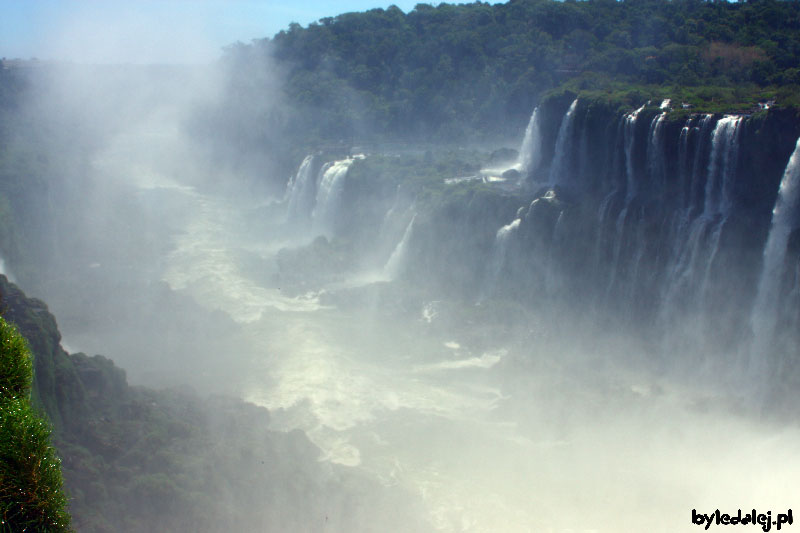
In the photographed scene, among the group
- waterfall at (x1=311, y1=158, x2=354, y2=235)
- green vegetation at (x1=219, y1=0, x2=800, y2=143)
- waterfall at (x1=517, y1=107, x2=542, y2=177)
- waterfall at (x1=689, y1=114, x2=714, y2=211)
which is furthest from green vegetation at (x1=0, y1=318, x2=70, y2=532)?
waterfall at (x1=311, y1=158, x2=354, y2=235)

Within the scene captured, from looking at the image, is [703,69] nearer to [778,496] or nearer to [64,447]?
[778,496]

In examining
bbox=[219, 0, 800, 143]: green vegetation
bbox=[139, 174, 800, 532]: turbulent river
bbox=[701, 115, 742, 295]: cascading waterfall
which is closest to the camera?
bbox=[139, 174, 800, 532]: turbulent river

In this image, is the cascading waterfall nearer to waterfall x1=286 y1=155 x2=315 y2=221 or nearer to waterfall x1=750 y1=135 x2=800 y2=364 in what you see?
waterfall x1=750 y1=135 x2=800 y2=364

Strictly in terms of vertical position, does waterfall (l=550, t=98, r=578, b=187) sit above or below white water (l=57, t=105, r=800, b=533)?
above

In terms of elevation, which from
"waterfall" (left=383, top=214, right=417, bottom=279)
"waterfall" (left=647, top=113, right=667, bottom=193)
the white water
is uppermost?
"waterfall" (left=647, top=113, right=667, bottom=193)

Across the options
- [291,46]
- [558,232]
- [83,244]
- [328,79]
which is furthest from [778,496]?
[291,46]

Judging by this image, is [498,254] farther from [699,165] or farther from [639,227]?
[699,165]
